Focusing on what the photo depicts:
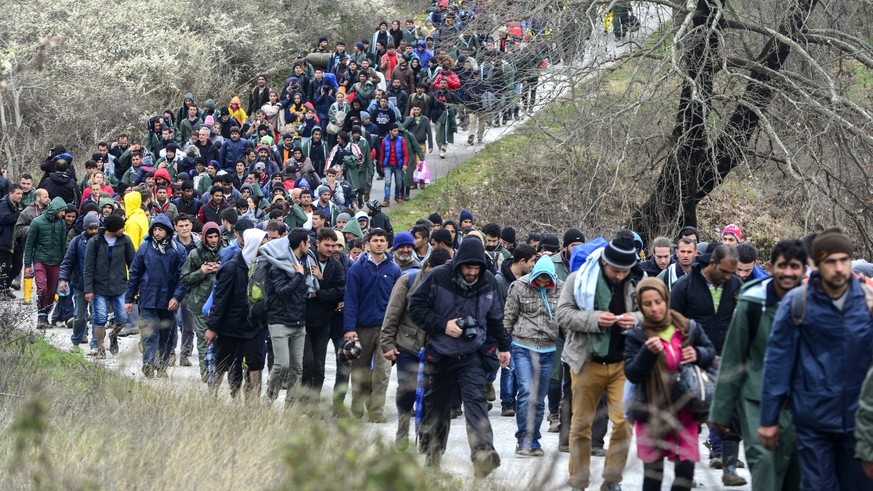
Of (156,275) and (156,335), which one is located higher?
(156,275)

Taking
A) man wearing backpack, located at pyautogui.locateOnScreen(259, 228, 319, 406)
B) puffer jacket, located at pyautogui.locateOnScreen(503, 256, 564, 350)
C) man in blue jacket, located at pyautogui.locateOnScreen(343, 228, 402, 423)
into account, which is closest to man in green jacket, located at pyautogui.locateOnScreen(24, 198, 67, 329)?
man wearing backpack, located at pyautogui.locateOnScreen(259, 228, 319, 406)

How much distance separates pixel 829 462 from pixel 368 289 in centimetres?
589

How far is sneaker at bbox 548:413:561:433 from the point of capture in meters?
11.5

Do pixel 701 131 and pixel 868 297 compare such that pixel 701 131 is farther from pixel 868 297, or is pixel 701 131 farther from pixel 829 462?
pixel 829 462

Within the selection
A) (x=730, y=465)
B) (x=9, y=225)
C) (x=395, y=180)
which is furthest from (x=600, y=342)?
(x=395, y=180)

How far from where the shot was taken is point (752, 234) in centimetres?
2430

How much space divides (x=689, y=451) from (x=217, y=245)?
7.13m

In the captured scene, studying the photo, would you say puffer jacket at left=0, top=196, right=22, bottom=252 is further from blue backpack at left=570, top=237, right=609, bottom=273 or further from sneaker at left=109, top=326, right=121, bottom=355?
blue backpack at left=570, top=237, right=609, bottom=273

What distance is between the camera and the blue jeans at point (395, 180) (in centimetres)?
2455

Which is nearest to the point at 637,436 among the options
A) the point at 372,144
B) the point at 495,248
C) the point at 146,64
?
the point at 495,248

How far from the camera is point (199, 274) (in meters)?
13.0

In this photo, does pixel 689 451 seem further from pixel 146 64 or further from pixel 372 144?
pixel 146 64

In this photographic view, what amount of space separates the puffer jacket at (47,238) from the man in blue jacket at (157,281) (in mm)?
3434

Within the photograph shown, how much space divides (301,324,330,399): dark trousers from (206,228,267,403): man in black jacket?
0.47 metres
